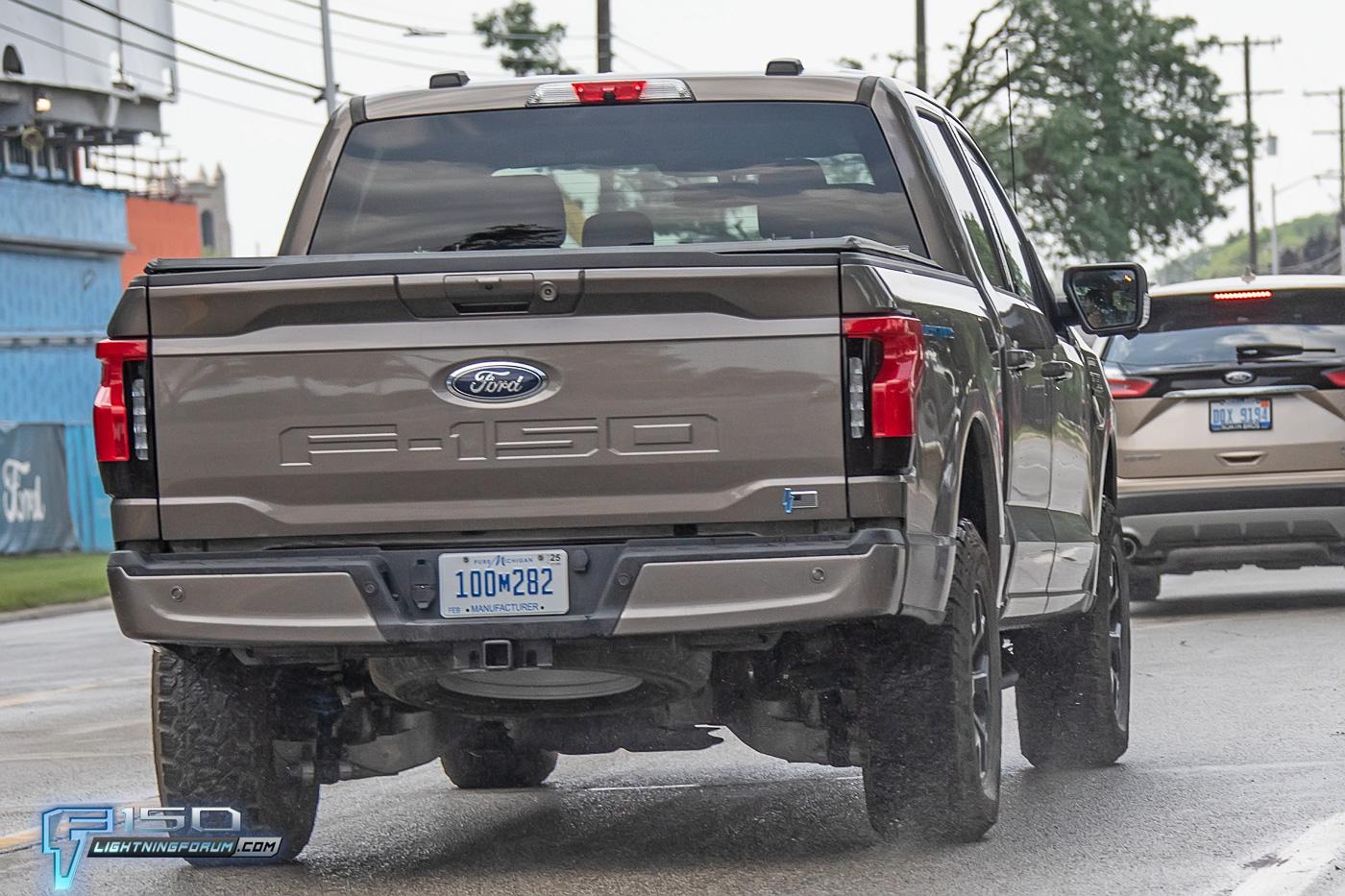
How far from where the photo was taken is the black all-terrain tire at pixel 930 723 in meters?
6.13

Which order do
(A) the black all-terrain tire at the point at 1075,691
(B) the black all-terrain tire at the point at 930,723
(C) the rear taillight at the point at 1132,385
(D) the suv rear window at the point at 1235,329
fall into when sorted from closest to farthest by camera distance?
(B) the black all-terrain tire at the point at 930,723 → (A) the black all-terrain tire at the point at 1075,691 → (D) the suv rear window at the point at 1235,329 → (C) the rear taillight at the point at 1132,385

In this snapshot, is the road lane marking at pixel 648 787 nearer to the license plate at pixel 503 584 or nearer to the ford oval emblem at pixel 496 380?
the license plate at pixel 503 584

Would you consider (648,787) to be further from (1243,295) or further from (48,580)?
(48,580)

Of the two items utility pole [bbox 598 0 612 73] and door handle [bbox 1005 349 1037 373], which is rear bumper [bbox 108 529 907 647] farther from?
utility pole [bbox 598 0 612 73]

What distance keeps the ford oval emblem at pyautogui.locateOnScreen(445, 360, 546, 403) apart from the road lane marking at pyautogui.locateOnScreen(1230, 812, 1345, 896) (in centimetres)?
196

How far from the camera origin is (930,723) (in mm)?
6133

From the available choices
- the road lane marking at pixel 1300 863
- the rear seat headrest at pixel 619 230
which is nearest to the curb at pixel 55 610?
the rear seat headrest at pixel 619 230

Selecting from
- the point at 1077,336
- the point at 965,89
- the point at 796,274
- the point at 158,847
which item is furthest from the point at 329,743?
the point at 965,89

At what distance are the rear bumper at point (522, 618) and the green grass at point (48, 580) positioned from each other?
16921 mm

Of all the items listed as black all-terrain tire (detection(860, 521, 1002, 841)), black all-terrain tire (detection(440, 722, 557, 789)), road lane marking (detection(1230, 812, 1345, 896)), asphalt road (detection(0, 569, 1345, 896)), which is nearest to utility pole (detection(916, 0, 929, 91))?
asphalt road (detection(0, 569, 1345, 896))

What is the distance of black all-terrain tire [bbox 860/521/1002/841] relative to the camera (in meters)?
6.13

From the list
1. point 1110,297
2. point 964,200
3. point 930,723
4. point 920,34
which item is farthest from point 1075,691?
point 920,34

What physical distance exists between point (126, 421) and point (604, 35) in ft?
91.6

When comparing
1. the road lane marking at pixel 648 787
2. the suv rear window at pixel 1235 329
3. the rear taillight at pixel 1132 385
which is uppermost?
the suv rear window at pixel 1235 329
